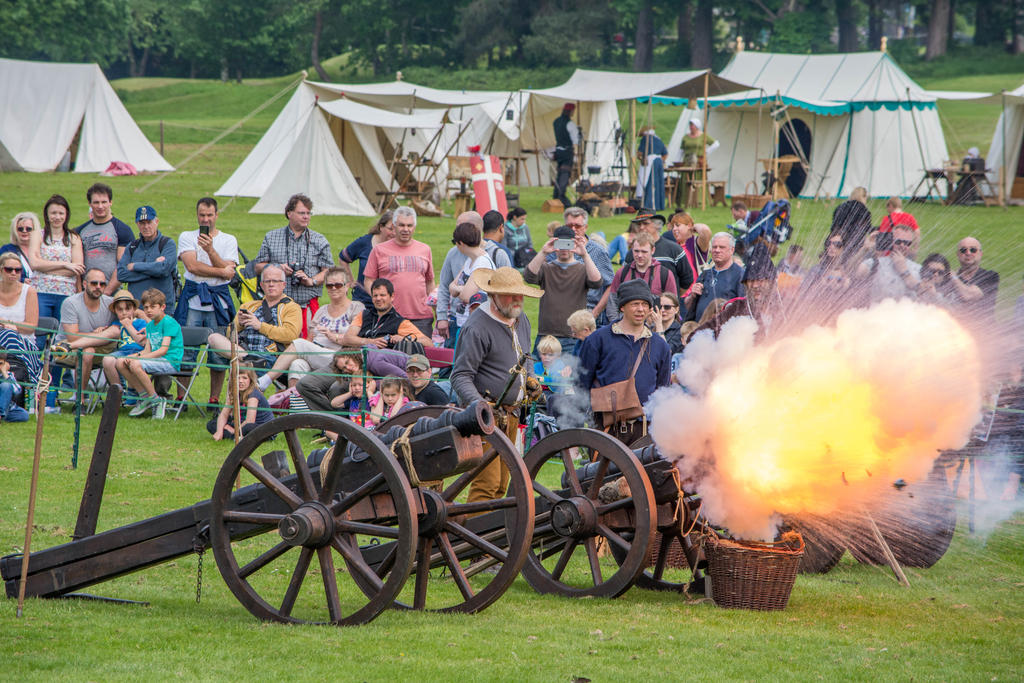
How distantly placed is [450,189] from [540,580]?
68.5ft

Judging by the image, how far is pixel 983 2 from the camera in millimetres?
56406

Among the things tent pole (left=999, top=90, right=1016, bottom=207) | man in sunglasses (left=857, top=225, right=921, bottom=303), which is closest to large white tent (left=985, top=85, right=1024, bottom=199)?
tent pole (left=999, top=90, right=1016, bottom=207)

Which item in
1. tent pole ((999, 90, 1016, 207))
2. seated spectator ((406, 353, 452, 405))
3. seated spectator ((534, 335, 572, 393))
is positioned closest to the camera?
seated spectator ((406, 353, 452, 405))

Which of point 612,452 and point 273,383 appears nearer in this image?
point 612,452

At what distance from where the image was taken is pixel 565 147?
1163 inches

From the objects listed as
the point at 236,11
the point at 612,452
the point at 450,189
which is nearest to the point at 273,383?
the point at 612,452

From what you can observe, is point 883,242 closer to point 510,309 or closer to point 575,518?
point 510,309

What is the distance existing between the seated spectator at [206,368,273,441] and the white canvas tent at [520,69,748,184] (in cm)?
1793

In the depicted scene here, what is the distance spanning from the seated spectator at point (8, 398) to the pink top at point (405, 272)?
3425mm

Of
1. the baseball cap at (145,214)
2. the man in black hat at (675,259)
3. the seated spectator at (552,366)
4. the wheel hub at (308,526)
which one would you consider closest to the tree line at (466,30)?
the man in black hat at (675,259)

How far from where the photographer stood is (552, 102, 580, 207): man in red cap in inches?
1145

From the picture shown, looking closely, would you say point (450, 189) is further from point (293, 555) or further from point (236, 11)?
point (236, 11)

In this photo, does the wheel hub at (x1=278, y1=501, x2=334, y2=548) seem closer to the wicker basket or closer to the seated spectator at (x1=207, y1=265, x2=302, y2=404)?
the wicker basket

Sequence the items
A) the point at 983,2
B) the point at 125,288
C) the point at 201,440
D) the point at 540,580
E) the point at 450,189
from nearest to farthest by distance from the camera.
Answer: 1. the point at 540,580
2. the point at 201,440
3. the point at 125,288
4. the point at 450,189
5. the point at 983,2
